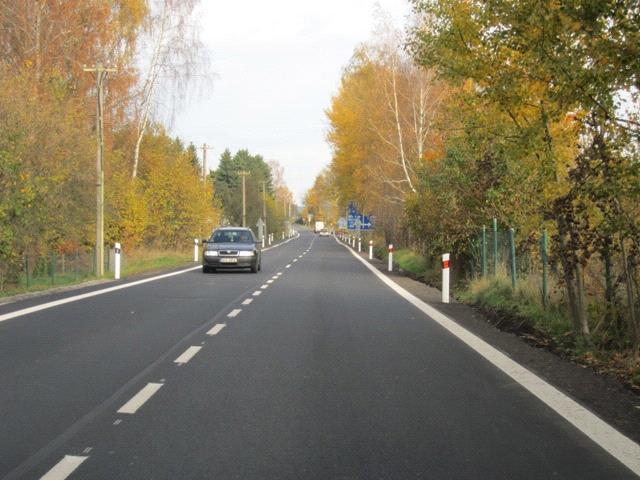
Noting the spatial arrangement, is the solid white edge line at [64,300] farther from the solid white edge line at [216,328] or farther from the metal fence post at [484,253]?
the metal fence post at [484,253]

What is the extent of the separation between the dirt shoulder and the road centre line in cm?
363

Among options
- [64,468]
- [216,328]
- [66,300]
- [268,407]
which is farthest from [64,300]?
[64,468]

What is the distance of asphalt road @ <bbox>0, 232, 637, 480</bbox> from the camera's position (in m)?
4.49

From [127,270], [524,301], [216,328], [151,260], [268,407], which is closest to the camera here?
[268,407]

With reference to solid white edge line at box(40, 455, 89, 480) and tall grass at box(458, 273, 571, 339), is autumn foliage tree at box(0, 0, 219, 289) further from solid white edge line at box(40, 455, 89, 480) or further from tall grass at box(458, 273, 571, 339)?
solid white edge line at box(40, 455, 89, 480)

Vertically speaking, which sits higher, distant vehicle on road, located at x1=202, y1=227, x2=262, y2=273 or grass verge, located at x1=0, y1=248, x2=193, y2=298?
distant vehicle on road, located at x1=202, y1=227, x2=262, y2=273

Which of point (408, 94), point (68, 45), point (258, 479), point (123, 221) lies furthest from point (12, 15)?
point (258, 479)

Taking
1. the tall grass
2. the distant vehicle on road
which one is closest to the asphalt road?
the tall grass

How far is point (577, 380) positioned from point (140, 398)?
4.13 meters

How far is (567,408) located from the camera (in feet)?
19.7

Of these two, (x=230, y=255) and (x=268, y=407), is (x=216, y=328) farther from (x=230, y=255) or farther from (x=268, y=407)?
(x=230, y=255)

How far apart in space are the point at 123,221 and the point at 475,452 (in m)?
29.6

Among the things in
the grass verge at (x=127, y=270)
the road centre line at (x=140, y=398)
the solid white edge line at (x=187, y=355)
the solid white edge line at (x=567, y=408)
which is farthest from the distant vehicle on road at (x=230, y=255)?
the road centre line at (x=140, y=398)

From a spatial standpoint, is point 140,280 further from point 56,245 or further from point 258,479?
point 258,479
